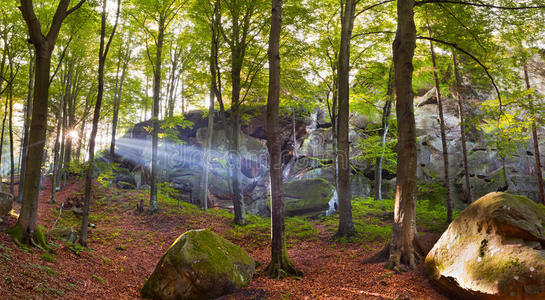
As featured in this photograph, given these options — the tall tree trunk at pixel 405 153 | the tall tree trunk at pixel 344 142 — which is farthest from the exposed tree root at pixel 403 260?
the tall tree trunk at pixel 344 142

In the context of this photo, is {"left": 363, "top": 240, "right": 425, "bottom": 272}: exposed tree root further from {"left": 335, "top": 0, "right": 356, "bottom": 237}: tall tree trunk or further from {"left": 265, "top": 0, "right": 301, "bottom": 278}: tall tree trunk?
{"left": 335, "top": 0, "right": 356, "bottom": 237}: tall tree trunk

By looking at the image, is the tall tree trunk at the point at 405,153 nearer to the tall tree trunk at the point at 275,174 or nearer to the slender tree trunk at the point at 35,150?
the tall tree trunk at the point at 275,174

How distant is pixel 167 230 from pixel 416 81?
14.6 m

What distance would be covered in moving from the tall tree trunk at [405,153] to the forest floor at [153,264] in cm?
56

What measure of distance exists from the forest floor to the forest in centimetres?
6

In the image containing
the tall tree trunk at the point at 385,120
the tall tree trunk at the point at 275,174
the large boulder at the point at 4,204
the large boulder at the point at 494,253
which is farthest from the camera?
the tall tree trunk at the point at 385,120

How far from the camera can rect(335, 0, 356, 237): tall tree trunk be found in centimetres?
1000

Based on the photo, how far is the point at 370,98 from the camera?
15.9 meters

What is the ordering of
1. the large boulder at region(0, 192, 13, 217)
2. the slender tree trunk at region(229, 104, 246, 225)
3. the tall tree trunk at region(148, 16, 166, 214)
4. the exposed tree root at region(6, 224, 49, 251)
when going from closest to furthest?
the exposed tree root at region(6, 224, 49, 251)
the large boulder at region(0, 192, 13, 217)
the slender tree trunk at region(229, 104, 246, 225)
the tall tree trunk at region(148, 16, 166, 214)

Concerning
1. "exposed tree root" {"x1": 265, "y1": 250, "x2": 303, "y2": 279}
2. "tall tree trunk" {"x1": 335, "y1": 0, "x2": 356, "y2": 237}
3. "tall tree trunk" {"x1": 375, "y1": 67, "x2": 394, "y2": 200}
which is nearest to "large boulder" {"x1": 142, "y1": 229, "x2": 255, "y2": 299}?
"exposed tree root" {"x1": 265, "y1": 250, "x2": 303, "y2": 279}

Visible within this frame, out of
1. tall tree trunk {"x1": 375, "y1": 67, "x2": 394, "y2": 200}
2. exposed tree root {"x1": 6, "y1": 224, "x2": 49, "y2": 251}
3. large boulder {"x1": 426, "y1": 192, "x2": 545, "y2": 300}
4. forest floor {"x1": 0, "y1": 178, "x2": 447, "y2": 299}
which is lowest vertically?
forest floor {"x1": 0, "y1": 178, "x2": 447, "y2": 299}

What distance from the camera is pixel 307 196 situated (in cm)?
1644

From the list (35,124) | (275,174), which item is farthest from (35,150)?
Answer: (275,174)

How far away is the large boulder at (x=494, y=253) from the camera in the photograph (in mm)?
3672
